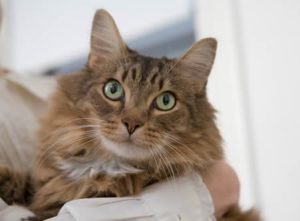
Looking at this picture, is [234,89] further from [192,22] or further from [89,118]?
[89,118]

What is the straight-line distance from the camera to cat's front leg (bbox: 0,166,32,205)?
39.5 inches

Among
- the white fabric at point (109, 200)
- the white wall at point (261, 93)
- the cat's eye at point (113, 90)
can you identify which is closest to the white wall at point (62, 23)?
the white wall at point (261, 93)

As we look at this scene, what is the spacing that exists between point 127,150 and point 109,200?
0.13 m

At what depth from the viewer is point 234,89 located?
2.16 metres

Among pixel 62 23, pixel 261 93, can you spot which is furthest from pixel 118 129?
pixel 62 23

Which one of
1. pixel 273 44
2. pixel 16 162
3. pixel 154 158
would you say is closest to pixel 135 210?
pixel 154 158

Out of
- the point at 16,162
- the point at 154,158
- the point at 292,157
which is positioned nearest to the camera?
the point at 154,158

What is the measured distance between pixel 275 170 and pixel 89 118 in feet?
4.45

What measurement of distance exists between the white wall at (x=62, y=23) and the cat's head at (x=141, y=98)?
1.33 m

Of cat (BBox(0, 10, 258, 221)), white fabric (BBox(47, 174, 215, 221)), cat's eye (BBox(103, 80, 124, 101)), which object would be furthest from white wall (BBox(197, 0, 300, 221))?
cat's eye (BBox(103, 80, 124, 101))

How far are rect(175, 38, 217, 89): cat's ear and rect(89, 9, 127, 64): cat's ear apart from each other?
17cm

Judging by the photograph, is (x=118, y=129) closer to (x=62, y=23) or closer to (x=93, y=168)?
(x=93, y=168)

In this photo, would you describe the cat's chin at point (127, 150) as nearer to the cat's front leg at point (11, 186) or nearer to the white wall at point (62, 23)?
the cat's front leg at point (11, 186)

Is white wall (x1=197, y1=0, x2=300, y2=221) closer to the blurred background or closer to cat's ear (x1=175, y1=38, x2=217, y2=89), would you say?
the blurred background
